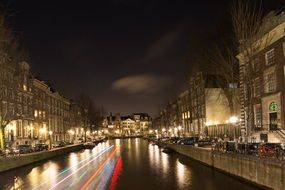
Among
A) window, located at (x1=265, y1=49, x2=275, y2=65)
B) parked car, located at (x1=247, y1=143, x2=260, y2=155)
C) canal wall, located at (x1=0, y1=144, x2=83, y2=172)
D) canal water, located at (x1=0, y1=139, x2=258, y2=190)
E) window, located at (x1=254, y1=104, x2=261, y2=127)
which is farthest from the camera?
window, located at (x1=254, y1=104, x2=261, y2=127)

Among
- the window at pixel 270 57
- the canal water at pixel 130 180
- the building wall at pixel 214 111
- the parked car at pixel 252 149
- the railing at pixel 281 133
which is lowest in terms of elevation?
the canal water at pixel 130 180

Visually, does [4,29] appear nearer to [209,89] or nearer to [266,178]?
[266,178]

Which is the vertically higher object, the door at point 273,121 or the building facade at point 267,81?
the building facade at point 267,81

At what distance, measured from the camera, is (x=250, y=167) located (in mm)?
34750

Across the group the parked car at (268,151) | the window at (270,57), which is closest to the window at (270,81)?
the window at (270,57)

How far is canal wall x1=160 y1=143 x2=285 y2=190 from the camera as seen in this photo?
28.4 metres

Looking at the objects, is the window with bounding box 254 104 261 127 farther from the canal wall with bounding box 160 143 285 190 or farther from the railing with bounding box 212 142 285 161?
the railing with bounding box 212 142 285 161

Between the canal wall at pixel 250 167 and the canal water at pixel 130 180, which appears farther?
the canal water at pixel 130 180

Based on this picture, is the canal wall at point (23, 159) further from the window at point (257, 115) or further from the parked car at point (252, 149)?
the window at point (257, 115)

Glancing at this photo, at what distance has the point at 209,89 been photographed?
101562 mm

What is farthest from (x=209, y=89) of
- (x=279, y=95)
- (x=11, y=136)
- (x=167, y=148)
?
(x=279, y=95)

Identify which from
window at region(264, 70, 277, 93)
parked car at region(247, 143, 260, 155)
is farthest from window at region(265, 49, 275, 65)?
parked car at region(247, 143, 260, 155)

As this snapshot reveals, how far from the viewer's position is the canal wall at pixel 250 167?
93.2 feet

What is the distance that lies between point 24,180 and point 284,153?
25110 mm
